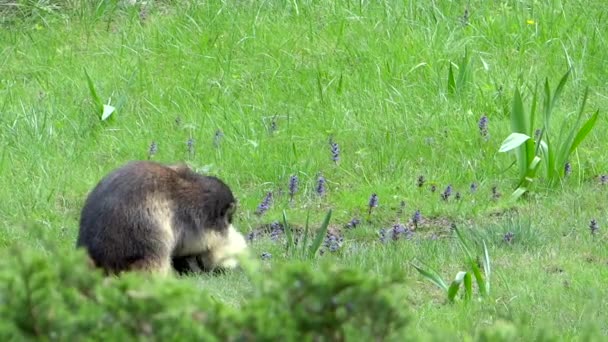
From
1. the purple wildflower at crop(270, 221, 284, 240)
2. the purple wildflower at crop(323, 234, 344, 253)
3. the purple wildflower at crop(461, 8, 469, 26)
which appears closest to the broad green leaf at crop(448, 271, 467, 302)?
the purple wildflower at crop(323, 234, 344, 253)

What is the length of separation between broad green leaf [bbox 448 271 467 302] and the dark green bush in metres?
2.51

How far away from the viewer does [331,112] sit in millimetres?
8727

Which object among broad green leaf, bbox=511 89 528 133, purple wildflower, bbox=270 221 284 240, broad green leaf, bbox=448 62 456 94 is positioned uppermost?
broad green leaf, bbox=511 89 528 133

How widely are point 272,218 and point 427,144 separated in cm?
141

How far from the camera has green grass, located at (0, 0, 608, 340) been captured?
711 centimetres

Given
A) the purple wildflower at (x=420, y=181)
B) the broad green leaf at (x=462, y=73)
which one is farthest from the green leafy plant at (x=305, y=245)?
the broad green leaf at (x=462, y=73)

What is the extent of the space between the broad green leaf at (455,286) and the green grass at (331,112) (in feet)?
0.99

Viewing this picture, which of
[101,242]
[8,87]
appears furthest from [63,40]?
[101,242]

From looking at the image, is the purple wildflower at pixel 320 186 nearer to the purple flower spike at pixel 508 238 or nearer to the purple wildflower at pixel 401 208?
the purple wildflower at pixel 401 208

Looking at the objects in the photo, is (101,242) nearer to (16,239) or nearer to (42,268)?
(16,239)

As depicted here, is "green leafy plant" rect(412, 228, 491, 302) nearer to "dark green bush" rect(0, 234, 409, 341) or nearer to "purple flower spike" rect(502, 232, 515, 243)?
"purple flower spike" rect(502, 232, 515, 243)

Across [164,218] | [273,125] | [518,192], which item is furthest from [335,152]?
[164,218]

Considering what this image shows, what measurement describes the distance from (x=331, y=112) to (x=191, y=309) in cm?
579

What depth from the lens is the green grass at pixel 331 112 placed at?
7.11 meters
